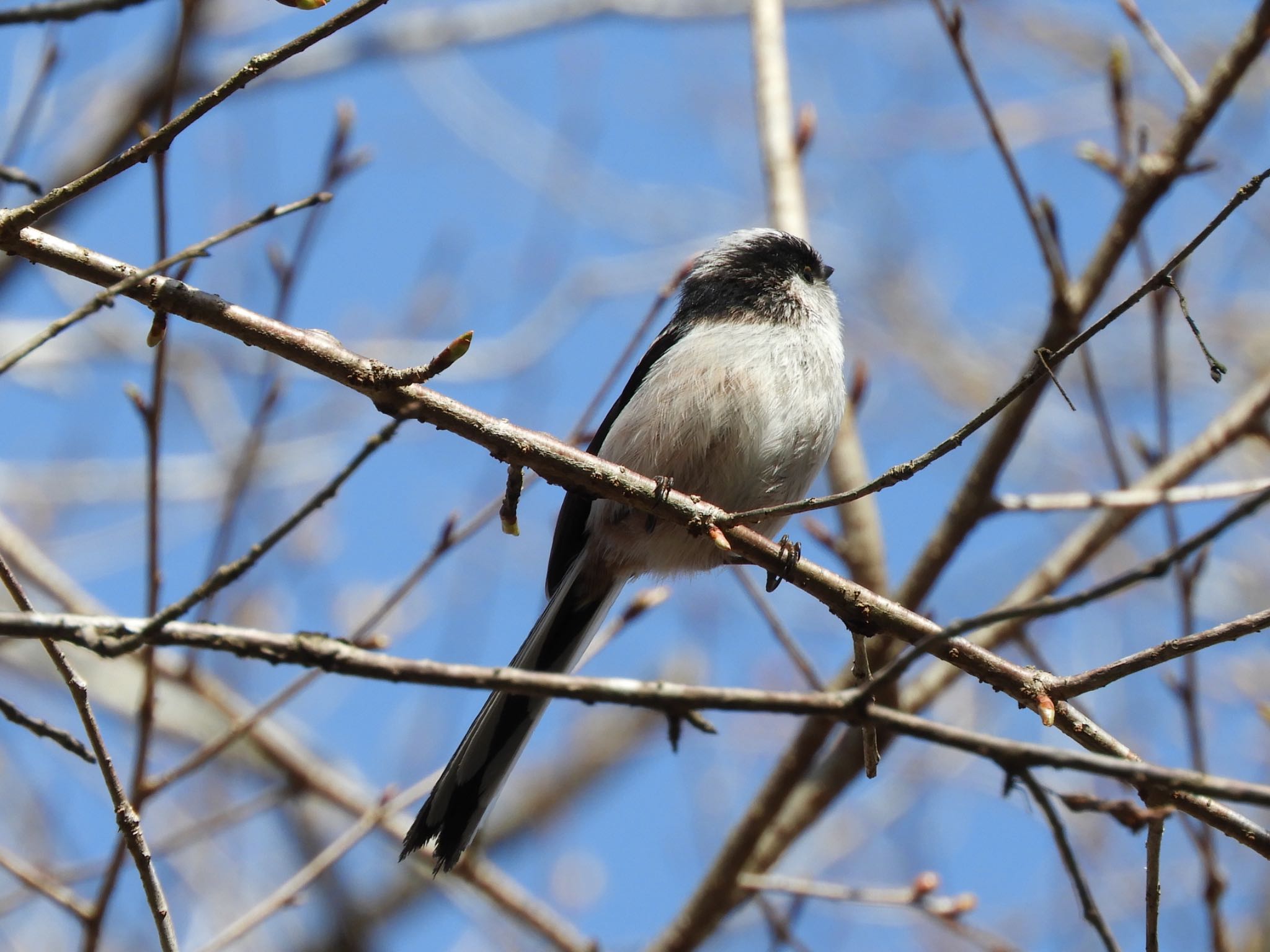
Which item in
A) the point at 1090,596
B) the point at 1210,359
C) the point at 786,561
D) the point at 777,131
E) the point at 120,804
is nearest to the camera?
the point at 1090,596

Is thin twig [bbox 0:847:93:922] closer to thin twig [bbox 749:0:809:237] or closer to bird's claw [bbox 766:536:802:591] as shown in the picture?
bird's claw [bbox 766:536:802:591]

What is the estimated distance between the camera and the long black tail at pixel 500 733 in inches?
114

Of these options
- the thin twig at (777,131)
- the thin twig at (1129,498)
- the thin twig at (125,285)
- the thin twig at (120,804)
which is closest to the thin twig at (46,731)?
the thin twig at (120,804)

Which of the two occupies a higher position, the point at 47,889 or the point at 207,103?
the point at 207,103

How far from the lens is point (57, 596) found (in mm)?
3844

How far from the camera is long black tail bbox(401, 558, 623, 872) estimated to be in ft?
9.47

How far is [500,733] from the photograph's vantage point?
3.30m

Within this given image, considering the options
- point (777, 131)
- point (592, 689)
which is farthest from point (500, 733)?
point (777, 131)

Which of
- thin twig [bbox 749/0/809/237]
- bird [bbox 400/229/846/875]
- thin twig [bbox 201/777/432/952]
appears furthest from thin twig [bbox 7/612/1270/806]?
thin twig [bbox 749/0/809/237]

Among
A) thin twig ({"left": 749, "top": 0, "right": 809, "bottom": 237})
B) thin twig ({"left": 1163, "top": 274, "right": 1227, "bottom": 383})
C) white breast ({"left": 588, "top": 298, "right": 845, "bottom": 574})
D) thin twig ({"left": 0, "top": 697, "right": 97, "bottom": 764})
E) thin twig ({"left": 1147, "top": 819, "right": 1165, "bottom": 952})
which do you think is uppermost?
thin twig ({"left": 749, "top": 0, "right": 809, "bottom": 237})

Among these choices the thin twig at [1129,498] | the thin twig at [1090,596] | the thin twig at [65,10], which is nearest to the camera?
the thin twig at [1090,596]

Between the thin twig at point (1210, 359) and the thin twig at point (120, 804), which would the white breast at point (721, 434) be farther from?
the thin twig at point (120, 804)

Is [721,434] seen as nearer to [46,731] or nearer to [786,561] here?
[786,561]

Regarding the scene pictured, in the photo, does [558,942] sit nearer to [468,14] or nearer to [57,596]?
[57,596]
